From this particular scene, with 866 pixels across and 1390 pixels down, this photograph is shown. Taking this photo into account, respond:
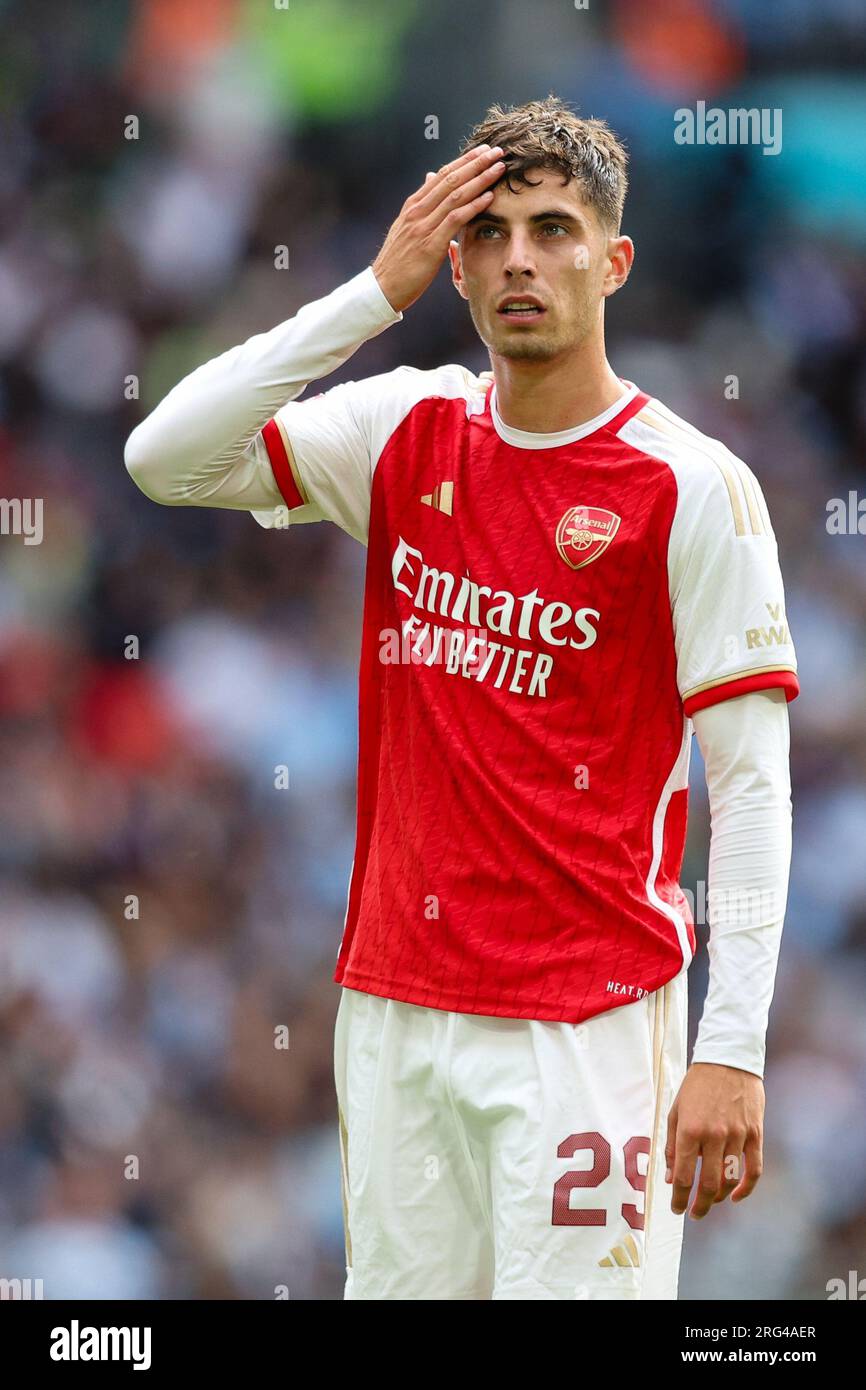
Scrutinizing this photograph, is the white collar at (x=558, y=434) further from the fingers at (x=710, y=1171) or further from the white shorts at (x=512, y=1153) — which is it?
the fingers at (x=710, y=1171)

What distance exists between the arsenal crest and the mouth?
0.27 metres

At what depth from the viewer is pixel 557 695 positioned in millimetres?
2365

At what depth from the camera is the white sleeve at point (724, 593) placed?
89.1 inches

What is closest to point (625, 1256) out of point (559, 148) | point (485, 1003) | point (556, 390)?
point (485, 1003)

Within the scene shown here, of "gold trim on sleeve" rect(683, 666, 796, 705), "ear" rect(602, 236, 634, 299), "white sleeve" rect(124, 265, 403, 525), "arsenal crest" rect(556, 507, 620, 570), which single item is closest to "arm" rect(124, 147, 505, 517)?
"white sleeve" rect(124, 265, 403, 525)

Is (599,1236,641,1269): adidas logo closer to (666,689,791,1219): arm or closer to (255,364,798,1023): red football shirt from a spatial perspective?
(666,689,791,1219): arm

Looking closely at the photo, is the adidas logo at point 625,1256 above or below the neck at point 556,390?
below

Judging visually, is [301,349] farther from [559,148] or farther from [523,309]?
[559,148]

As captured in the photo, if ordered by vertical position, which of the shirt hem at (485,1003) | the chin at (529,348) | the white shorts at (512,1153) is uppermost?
the chin at (529,348)

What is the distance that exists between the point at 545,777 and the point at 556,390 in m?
0.56

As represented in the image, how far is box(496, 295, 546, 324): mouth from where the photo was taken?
92.9 inches

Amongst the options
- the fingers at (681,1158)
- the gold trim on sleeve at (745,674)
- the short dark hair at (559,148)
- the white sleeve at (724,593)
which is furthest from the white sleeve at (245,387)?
the fingers at (681,1158)

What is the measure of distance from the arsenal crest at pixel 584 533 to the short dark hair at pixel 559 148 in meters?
0.45

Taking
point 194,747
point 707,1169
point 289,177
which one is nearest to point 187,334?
point 289,177
